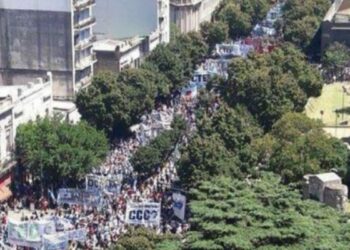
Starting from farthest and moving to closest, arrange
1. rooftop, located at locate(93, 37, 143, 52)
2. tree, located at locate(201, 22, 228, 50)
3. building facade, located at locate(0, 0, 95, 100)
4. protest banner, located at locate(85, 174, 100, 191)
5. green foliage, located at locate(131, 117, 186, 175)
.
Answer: tree, located at locate(201, 22, 228, 50) < rooftop, located at locate(93, 37, 143, 52) < building facade, located at locate(0, 0, 95, 100) < green foliage, located at locate(131, 117, 186, 175) < protest banner, located at locate(85, 174, 100, 191)

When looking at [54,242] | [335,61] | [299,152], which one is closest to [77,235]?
[54,242]

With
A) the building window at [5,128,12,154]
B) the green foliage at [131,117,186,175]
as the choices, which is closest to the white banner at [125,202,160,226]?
the green foliage at [131,117,186,175]

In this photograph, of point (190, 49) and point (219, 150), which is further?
point (190, 49)

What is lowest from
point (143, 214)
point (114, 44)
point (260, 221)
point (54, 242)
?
point (54, 242)

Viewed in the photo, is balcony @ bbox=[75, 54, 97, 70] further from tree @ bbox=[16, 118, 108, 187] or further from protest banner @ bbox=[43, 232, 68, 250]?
protest banner @ bbox=[43, 232, 68, 250]

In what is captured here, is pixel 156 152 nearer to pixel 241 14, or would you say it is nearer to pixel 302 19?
pixel 302 19

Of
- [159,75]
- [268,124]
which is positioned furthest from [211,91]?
[268,124]
